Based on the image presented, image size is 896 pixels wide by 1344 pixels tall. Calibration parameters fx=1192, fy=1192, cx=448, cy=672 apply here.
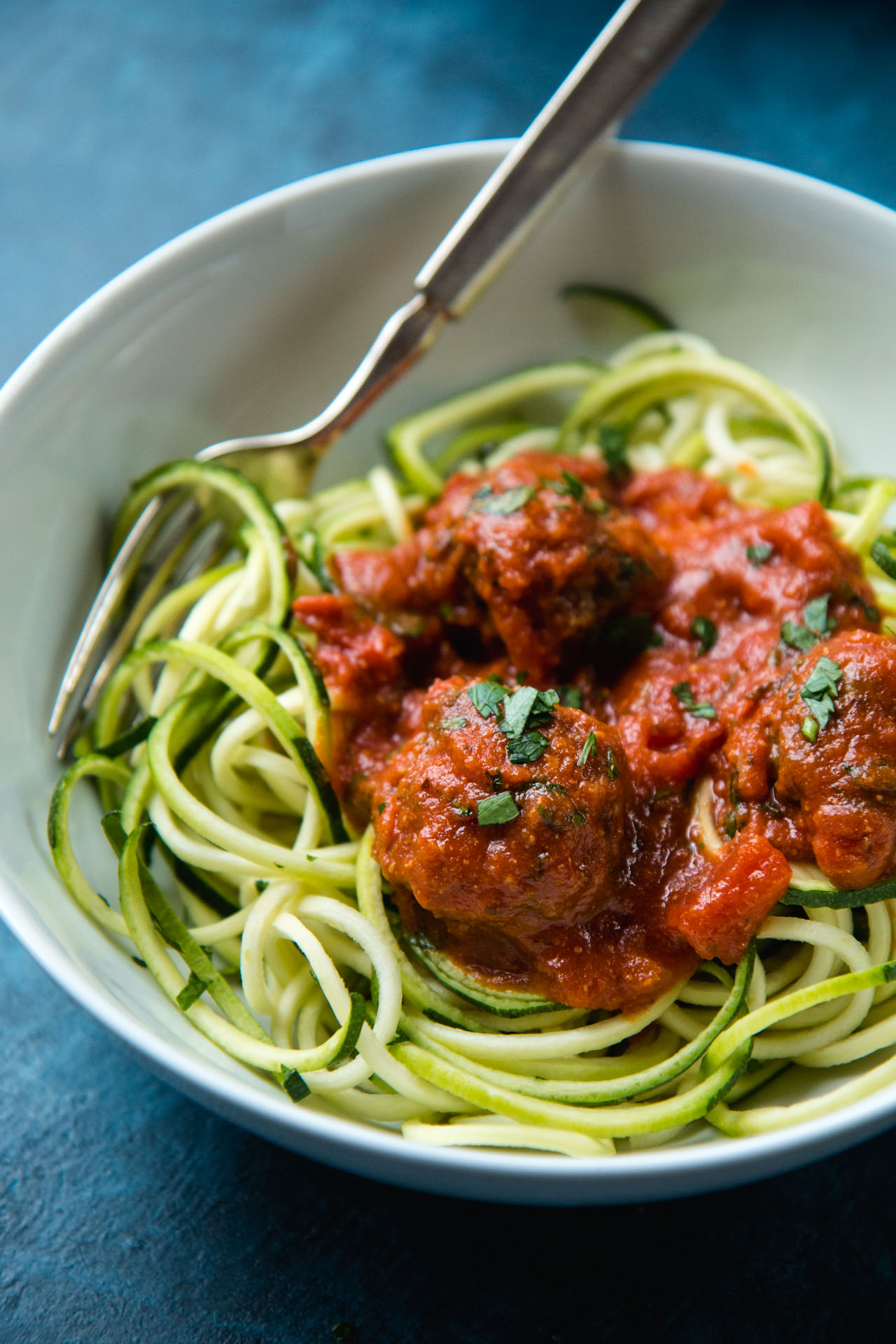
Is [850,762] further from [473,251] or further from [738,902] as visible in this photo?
[473,251]

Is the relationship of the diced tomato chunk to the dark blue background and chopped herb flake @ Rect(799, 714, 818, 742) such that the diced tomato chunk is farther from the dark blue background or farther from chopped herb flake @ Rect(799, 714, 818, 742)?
the dark blue background

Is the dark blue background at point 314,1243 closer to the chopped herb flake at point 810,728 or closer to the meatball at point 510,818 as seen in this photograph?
the meatball at point 510,818

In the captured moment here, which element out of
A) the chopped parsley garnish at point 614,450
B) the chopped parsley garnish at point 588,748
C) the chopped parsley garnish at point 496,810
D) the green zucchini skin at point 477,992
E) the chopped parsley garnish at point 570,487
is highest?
the chopped parsley garnish at point 570,487

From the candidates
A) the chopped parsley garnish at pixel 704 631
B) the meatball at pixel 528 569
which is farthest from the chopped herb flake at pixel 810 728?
the meatball at pixel 528 569

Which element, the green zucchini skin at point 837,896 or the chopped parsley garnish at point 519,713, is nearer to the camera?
the chopped parsley garnish at point 519,713

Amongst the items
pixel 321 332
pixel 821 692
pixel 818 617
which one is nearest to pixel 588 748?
pixel 821 692

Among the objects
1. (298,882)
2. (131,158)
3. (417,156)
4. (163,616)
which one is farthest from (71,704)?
(131,158)

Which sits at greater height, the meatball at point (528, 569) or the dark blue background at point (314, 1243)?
the meatball at point (528, 569)
